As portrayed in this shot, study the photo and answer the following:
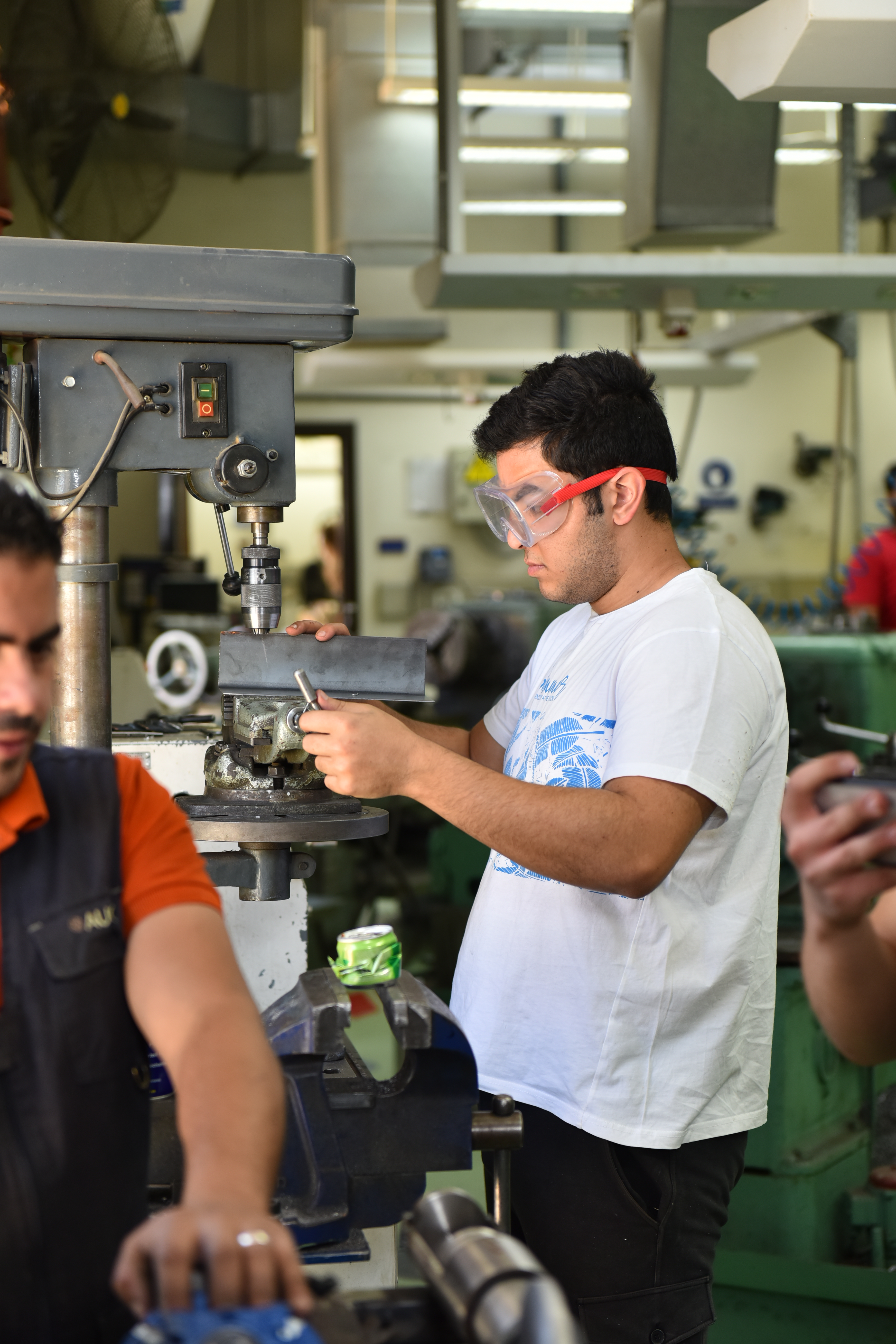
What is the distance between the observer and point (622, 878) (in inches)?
52.4

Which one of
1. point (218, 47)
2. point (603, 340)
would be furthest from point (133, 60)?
point (603, 340)

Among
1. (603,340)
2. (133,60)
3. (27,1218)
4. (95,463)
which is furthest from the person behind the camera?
(603,340)

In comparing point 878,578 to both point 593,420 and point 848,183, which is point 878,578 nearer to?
point 848,183

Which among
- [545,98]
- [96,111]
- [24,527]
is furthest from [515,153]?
[24,527]

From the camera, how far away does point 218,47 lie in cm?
687

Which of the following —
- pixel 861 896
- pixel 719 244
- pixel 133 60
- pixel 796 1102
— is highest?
pixel 133 60

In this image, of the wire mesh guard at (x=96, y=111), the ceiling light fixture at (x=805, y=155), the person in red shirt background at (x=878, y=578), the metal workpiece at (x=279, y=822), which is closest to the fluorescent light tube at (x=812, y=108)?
the ceiling light fixture at (x=805, y=155)

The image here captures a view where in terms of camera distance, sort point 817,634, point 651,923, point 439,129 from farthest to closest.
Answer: point 439,129 → point 817,634 → point 651,923

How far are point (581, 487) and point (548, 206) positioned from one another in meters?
4.79

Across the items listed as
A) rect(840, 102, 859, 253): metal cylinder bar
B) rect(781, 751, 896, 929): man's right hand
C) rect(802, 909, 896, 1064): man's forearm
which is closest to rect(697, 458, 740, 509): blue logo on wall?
rect(840, 102, 859, 253): metal cylinder bar

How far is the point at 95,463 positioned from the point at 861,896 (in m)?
0.98

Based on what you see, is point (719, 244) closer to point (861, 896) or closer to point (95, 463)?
point (95, 463)

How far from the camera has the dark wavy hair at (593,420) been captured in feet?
4.99

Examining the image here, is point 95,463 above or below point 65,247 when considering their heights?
below
